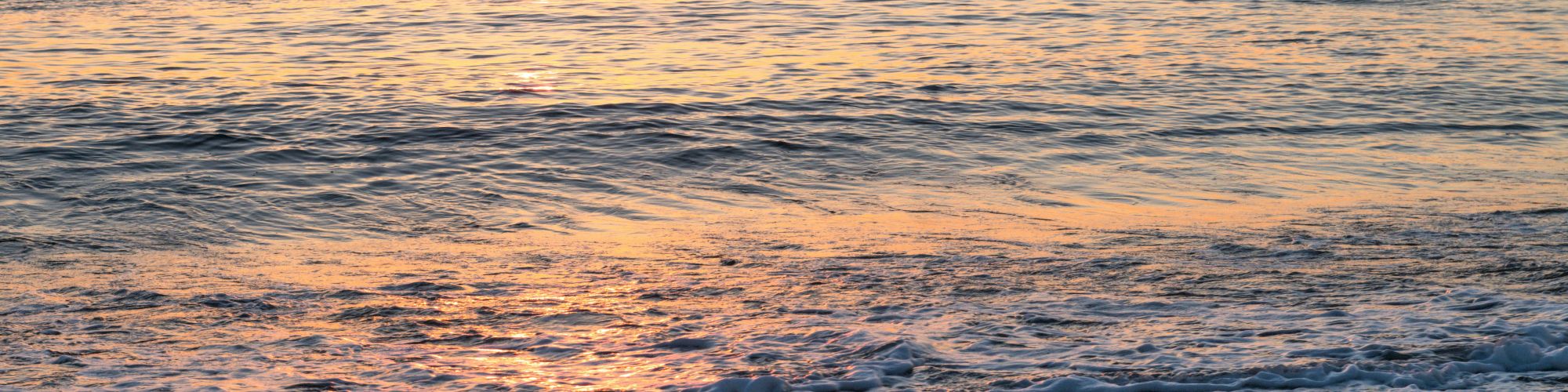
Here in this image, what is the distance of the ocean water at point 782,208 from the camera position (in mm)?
5715

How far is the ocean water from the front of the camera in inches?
225

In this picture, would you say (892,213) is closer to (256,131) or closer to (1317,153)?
(1317,153)

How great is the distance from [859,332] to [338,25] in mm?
17262

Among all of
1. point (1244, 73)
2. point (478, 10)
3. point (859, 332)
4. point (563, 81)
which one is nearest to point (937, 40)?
point (1244, 73)

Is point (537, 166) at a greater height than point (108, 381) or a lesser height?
lesser

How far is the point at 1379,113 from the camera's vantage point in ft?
45.7

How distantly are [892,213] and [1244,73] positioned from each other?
8.78 metres

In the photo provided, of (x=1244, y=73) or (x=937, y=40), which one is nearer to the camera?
(x=1244, y=73)

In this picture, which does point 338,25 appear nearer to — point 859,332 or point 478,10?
point 478,10

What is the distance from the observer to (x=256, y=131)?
41.6 ft

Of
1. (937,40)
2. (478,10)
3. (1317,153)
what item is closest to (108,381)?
(1317,153)

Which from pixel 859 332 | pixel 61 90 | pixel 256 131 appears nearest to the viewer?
pixel 859 332

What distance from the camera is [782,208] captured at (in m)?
9.77

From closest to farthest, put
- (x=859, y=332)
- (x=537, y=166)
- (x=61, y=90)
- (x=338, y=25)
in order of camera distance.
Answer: (x=859, y=332)
(x=537, y=166)
(x=61, y=90)
(x=338, y=25)
